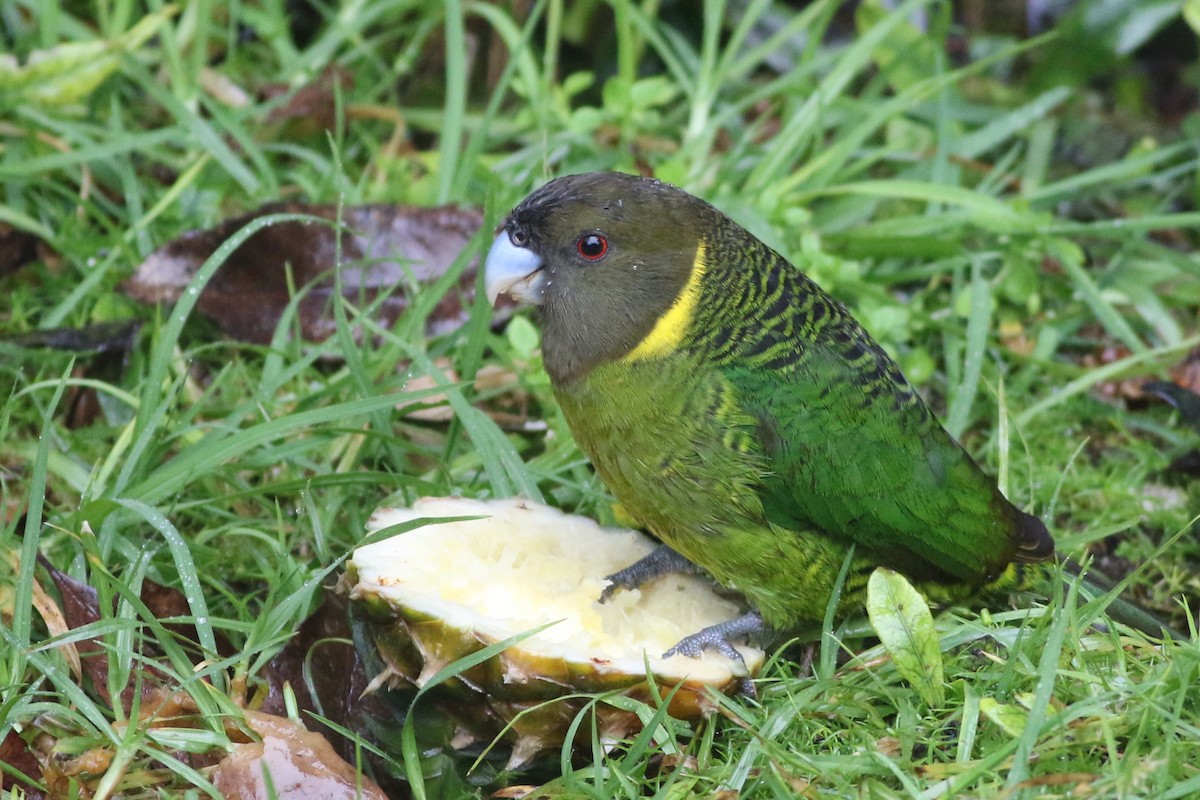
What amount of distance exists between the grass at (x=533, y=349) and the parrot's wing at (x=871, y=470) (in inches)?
7.0

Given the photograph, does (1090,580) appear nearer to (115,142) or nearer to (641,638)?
(641,638)

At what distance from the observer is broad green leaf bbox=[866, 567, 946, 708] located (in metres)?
2.46

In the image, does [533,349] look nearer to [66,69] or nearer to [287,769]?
[287,769]

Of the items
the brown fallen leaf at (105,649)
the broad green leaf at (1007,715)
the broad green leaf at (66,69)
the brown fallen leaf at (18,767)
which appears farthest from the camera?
the broad green leaf at (66,69)

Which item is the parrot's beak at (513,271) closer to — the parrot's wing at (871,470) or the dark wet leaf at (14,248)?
the parrot's wing at (871,470)

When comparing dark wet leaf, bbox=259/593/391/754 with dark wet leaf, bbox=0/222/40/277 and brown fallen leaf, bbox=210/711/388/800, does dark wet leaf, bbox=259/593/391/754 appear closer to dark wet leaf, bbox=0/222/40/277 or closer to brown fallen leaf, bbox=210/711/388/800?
brown fallen leaf, bbox=210/711/388/800

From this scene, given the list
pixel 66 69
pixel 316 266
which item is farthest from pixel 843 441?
pixel 66 69

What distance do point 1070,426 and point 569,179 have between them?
78.2 inches

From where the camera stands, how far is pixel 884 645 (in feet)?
8.20

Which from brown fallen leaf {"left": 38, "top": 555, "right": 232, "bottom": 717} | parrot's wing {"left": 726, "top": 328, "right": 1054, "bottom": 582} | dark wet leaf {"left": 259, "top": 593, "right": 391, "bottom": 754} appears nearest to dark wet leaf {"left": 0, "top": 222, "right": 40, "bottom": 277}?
brown fallen leaf {"left": 38, "top": 555, "right": 232, "bottom": 717}

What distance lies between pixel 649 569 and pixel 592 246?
2.51 ft

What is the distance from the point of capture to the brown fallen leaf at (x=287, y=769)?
2.37 m

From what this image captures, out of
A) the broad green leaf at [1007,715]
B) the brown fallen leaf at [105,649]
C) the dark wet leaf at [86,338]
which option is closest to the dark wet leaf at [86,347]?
the dark wet leaf at [86,338]

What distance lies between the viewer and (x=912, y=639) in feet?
8.08
